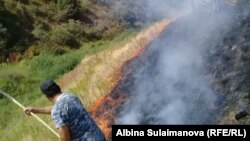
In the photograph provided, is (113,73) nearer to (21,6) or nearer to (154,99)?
(154,99)

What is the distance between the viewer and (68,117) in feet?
18.2

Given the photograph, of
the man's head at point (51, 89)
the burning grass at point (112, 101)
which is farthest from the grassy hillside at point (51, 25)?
the man's head at point (51, 89)

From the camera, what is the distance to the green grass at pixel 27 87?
452 inches

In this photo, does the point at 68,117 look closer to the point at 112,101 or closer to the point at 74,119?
the point at 74,119

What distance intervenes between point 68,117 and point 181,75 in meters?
5.02

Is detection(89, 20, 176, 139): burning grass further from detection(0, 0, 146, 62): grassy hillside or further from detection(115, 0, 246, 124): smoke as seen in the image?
detection(0, 0, 146, 62): grassy hillside

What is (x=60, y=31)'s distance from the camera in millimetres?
24328

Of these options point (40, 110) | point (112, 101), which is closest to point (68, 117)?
point (40, 110)

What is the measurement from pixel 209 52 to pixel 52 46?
13.4m

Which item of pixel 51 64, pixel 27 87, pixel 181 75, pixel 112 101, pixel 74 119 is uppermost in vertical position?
pixel 51 64

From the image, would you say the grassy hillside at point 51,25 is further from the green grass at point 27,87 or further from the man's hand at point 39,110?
the man's hand at point 39,110

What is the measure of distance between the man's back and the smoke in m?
3.04

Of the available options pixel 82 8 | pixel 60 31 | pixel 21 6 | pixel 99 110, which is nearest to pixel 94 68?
pixel 99 110

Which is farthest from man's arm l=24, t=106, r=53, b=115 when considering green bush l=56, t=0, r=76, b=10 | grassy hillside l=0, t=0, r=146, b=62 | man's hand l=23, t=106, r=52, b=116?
green bush l=56, t=0, r=76, b=10
